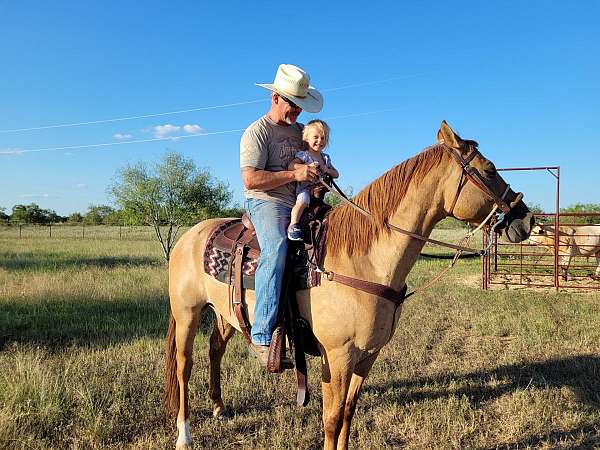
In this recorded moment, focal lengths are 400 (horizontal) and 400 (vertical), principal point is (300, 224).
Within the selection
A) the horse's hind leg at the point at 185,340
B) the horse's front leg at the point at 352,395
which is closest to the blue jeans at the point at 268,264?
the horse's front leg at the point at 352,395

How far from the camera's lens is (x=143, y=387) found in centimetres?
472

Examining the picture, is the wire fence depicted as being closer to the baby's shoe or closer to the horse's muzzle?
the baby's shoe

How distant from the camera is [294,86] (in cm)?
320

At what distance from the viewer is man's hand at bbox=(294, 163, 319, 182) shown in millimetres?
2996

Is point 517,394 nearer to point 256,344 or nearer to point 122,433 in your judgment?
point 256,344

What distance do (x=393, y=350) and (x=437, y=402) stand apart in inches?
71.7

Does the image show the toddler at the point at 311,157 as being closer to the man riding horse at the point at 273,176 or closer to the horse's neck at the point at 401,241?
the man riding horse at the point at 273,176

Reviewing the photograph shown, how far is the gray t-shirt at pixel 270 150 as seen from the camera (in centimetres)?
314

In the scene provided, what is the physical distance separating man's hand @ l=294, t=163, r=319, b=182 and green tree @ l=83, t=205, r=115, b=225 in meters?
79.5

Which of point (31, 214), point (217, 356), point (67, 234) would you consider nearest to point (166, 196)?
point (217, 356)

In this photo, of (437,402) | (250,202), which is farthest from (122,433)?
(437,402)

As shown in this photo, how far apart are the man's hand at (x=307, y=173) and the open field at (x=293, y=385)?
97.4 inches

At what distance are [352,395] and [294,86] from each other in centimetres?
262

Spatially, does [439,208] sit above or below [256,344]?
above
